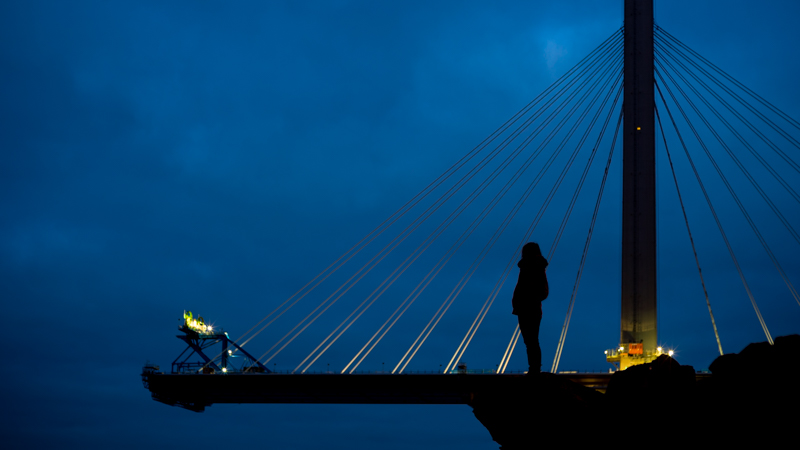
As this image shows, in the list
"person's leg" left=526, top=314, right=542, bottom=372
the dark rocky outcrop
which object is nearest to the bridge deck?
"person's leg" left=526, top=314, right=542, bottom=372

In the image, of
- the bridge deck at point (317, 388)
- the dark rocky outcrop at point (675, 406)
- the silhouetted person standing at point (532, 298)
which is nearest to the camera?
the dark rocky outcrop at point (675, 406)

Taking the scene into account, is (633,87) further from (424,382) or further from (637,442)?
(637,442)

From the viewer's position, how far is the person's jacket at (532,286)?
37.7 feet

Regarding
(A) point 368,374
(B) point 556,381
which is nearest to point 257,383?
(A) point 368,374

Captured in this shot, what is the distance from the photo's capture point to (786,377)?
9.60 metres

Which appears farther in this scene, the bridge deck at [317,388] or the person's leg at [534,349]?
the bridge deck at [317,388]

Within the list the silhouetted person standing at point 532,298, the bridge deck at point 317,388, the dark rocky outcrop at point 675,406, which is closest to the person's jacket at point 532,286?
the silhouetted person standing at point 532,298

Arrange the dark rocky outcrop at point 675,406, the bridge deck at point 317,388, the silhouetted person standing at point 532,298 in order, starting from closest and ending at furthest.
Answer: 1. the dark rocky outcrop at point 675,406
2. the silhouetted person standing at point 532,298
3. the bridge deck at point 317,388

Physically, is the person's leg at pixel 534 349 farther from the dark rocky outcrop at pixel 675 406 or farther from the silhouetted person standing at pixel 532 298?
the dark rocky outcrop at pixel 675 406

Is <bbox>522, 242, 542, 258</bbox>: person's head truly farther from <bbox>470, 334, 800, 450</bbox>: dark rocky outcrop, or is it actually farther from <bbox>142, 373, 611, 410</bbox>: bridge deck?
<bbox>142, 373, 611, 410</bbox>: bridge deck

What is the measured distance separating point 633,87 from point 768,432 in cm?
1879

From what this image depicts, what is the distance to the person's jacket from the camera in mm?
11477

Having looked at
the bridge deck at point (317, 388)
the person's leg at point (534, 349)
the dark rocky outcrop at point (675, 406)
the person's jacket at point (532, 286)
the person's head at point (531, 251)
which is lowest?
the dark rocky outcrop at point (675, 406)

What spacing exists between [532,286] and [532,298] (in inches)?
Answer: 8.3
